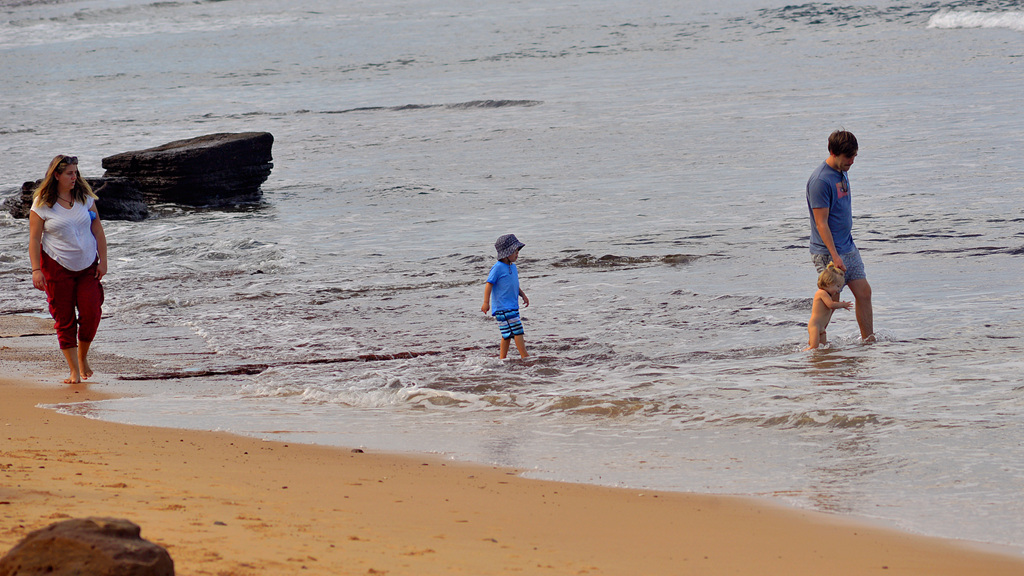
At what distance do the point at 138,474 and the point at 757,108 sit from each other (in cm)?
2439

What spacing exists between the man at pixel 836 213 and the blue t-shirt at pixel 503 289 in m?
2.36

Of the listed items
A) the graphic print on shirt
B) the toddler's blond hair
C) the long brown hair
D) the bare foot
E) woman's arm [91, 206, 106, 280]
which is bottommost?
the bare foot

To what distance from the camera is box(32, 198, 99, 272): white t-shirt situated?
727 centimetres

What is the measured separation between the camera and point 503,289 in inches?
327

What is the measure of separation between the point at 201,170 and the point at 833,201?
45.4 ft

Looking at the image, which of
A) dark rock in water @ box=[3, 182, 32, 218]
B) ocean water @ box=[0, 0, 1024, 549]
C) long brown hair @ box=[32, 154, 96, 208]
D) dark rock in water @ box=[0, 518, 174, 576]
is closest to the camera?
dark rock in water @ box=[0, 518, 174, 576]

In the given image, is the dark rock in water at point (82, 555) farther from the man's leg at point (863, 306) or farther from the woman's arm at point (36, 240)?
the man's leg at point (863, 306)

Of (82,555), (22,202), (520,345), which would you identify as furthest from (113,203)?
(82,555)

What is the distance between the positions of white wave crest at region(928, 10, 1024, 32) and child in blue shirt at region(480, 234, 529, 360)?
39.6 metres

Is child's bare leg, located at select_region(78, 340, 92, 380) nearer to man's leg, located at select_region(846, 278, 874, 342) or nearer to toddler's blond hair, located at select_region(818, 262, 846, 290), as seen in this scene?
toddler's blond hair, located at select_region(818, 262, 846, 290)

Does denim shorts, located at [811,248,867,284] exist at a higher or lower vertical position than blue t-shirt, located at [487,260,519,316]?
higher

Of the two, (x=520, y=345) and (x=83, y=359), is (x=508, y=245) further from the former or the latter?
(x=83, y=359)

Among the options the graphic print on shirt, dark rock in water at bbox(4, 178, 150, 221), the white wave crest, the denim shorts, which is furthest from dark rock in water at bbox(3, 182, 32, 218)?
the white wave crest

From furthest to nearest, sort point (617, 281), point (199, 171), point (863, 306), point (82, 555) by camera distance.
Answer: point (199, 171), point (617, 281), point (863, 306), point (82, 555)
